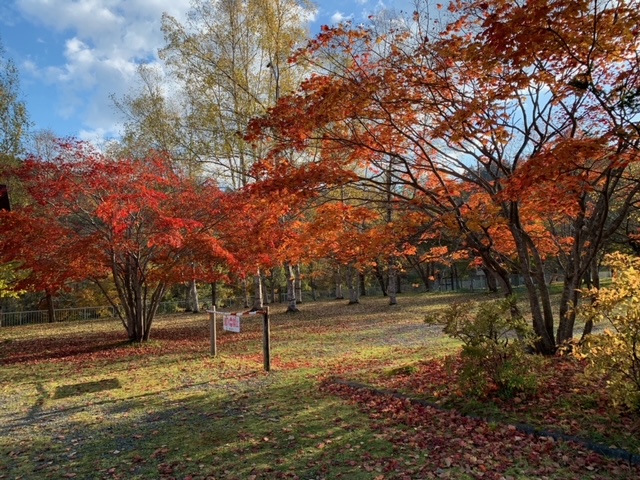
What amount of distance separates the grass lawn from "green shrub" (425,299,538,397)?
19 centimetres

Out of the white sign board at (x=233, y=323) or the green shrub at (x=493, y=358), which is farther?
the white sign board at (x=233, y=323)

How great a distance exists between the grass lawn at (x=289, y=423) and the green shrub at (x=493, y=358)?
0.19 m

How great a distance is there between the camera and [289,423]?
4.89 meters

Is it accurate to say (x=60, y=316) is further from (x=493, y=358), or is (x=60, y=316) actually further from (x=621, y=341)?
(x=621, y=341)

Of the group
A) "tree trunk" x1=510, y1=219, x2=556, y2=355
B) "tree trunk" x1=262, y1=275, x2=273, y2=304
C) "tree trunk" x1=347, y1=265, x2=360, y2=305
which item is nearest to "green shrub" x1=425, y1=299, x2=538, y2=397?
"tree trunk" x1=510, y1=219, x2=556, y2=355

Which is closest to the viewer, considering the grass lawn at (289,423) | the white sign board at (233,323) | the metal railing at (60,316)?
the grass lawn at (289,423)

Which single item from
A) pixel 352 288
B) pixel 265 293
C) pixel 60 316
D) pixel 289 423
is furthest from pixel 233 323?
pixel 265 293

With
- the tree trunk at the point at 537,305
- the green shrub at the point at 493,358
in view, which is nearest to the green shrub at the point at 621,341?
the green shrub at the point at 493,358

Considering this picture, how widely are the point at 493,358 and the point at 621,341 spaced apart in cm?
136

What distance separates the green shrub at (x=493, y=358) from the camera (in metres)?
4.71

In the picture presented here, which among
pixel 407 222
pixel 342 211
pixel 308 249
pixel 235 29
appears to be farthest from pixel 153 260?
pixel 235 29

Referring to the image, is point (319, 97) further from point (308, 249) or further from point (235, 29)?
point (235, 29)

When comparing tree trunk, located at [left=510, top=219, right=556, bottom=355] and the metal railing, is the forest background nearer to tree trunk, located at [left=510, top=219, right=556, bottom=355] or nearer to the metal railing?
tree trunk, located at [left=510, top=219, right=556, bottom=355]

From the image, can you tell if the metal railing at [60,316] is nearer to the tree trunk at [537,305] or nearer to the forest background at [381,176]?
the forest background at [381,176]
